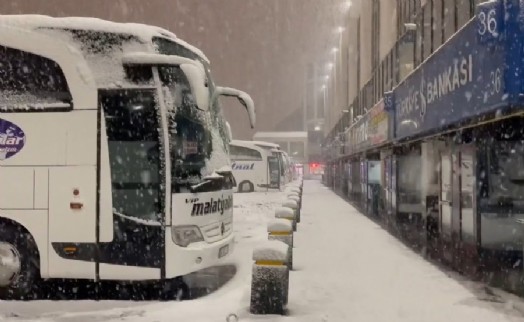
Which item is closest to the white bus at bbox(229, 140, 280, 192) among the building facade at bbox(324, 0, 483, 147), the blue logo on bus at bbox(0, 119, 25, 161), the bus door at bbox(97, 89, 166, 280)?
the building facade at bbox(324, 0, 483, 147)

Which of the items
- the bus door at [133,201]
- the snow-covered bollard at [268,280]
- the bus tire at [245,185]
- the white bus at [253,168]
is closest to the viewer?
the snow-covered bollard at [268,280]

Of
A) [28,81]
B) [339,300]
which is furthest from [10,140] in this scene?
[339,300]

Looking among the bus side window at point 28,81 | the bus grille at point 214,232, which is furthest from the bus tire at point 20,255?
the bus grille at point 214,232

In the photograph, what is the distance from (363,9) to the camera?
104ft

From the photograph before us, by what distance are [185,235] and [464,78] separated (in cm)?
497

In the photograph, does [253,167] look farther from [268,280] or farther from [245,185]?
[268,280]

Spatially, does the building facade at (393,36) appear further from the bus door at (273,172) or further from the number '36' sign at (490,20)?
the bus door at (273,172)

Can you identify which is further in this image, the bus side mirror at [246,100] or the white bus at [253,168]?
the white bus at [253,168]

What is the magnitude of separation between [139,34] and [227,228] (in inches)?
129

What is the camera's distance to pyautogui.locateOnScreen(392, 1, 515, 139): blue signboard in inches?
267

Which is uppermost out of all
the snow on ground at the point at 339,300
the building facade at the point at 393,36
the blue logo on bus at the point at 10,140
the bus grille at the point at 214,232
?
the building facade at the point at 393,36

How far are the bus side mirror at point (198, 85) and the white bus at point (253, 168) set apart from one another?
32.1m

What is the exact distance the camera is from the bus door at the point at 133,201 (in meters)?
7.13

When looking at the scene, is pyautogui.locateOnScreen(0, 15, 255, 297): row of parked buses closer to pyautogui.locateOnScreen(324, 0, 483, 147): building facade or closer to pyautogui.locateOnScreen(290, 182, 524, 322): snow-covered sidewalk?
pyautogui.locateOnScreen(290, 182, 524, 322): snow-covered sidewalk
